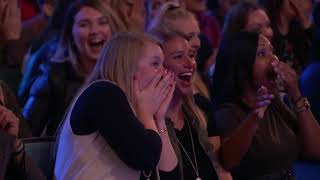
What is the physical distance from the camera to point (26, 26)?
5035 millimetres

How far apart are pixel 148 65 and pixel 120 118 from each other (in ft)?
1.02

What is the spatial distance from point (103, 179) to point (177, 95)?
686 mm

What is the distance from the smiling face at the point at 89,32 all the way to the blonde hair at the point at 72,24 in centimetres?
2

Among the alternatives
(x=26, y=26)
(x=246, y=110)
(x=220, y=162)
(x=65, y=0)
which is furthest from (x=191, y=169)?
(x=26, y=26)

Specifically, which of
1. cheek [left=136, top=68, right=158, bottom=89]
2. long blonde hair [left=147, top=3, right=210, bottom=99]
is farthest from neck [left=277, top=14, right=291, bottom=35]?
cheek [left=136, top=68, right=158, bottom=89]

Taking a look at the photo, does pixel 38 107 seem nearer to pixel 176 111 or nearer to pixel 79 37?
pixel 79 37

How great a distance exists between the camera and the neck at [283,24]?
197 inches

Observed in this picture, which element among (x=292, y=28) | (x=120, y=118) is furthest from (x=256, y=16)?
(x=120, y=118)

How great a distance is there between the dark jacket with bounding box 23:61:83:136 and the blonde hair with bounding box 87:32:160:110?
104 centimetres

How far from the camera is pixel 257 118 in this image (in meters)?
3.24

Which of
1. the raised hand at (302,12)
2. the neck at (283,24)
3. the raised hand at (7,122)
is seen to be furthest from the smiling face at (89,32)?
the raised hand at (302,12)

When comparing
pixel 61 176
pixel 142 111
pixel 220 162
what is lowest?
pixel 220 162

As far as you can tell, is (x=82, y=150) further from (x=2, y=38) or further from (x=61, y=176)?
(x=2, y=38)

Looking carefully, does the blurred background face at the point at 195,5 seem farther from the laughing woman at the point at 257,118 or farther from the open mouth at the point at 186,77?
the open mouth at the point at 186,77
